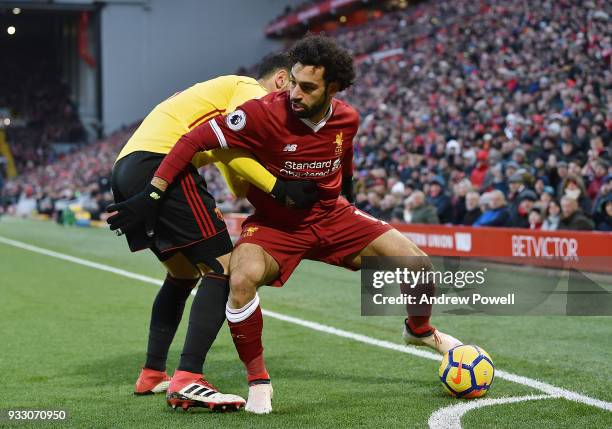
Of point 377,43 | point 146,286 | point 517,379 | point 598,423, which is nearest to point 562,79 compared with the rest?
point 146,286

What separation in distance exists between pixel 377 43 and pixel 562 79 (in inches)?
686

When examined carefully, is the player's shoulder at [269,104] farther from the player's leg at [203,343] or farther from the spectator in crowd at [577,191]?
the spectator in crowd at [577,191]

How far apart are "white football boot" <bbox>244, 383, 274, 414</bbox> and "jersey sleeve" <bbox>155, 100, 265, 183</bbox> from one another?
1.20 metres

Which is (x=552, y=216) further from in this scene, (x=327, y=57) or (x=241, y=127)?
(x=241, y=127)

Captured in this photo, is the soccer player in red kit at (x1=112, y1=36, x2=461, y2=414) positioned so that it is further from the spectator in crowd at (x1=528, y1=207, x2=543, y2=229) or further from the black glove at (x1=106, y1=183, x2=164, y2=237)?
the spectator in crowd at (x1=528, y1=207, x2=543, y2=229)

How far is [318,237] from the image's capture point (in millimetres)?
5211

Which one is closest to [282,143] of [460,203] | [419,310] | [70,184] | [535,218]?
[419,310]

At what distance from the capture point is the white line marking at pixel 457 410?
4.42m

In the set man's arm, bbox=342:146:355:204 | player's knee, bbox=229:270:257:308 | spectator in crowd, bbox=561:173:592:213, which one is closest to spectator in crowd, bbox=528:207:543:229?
spectator in crowd, bbox=561:173:592:213

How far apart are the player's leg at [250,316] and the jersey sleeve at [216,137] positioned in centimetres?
60

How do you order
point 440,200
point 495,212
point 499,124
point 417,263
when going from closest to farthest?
point 417,263 < point 495,212 < point 440,200 < point 499,124

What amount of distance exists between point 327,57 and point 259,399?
1846 mm

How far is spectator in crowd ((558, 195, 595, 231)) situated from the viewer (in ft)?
38.6

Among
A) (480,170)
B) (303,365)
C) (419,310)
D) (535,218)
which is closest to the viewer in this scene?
(419,310)
